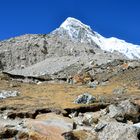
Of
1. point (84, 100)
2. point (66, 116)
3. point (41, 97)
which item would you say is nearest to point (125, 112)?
point (66, 116)

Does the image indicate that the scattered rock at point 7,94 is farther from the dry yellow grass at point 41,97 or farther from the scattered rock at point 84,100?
the scattered rock at point 84,100

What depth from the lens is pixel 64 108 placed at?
31859 mm

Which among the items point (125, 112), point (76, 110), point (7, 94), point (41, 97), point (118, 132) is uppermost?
point (7, 94)

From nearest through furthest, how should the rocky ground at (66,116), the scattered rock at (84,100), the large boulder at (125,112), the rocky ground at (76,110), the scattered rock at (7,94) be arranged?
the rocky ground at (66,116), the rocky ground at (76,110), the large boulder at (125,112), the scattered rock at (84,100), the scattered rock at (7,94)

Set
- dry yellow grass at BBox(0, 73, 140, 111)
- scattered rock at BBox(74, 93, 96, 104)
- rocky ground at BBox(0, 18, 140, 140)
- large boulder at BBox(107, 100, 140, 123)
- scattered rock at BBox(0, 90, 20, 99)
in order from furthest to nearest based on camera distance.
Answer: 1. scattered rock at BBox(0, 90, 20, 99)
2. scattered rock at BBox(74, 93, 96, 104)
3. dry yellow grass at BBox(0, 73, 140, 111)
4. large boulder at BBox(107, 100, 140, 123)
5. rocky ground at BBox(0, 18, 140, 140)

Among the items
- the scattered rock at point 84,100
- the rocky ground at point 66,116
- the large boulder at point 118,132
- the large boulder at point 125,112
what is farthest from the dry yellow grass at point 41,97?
the large boulder at point 118,132

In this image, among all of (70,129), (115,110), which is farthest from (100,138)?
(115,110)

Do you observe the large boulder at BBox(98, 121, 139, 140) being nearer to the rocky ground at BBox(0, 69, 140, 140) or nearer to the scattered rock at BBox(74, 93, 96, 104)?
the rocky ground at BBox(0, 69, 140, 140)

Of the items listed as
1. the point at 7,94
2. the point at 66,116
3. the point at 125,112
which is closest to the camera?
the point at 125,112

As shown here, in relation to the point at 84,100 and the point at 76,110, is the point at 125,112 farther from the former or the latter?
the point at 84,100

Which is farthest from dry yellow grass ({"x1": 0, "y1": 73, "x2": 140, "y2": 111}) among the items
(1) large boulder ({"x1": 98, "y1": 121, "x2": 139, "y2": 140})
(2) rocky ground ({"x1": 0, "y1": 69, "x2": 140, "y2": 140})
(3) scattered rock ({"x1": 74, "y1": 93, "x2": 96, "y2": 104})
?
Result: (1) large boulder ({"x1": 98, "y1": 121, "x2": 139, "y2": 140})

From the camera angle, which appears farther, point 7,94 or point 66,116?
point 7,94

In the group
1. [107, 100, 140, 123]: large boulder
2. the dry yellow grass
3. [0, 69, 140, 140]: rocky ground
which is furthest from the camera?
the dry yellow grass

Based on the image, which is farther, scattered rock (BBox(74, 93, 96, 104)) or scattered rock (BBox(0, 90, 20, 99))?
scattered rock (BBox(0, 90, 20, 99))
